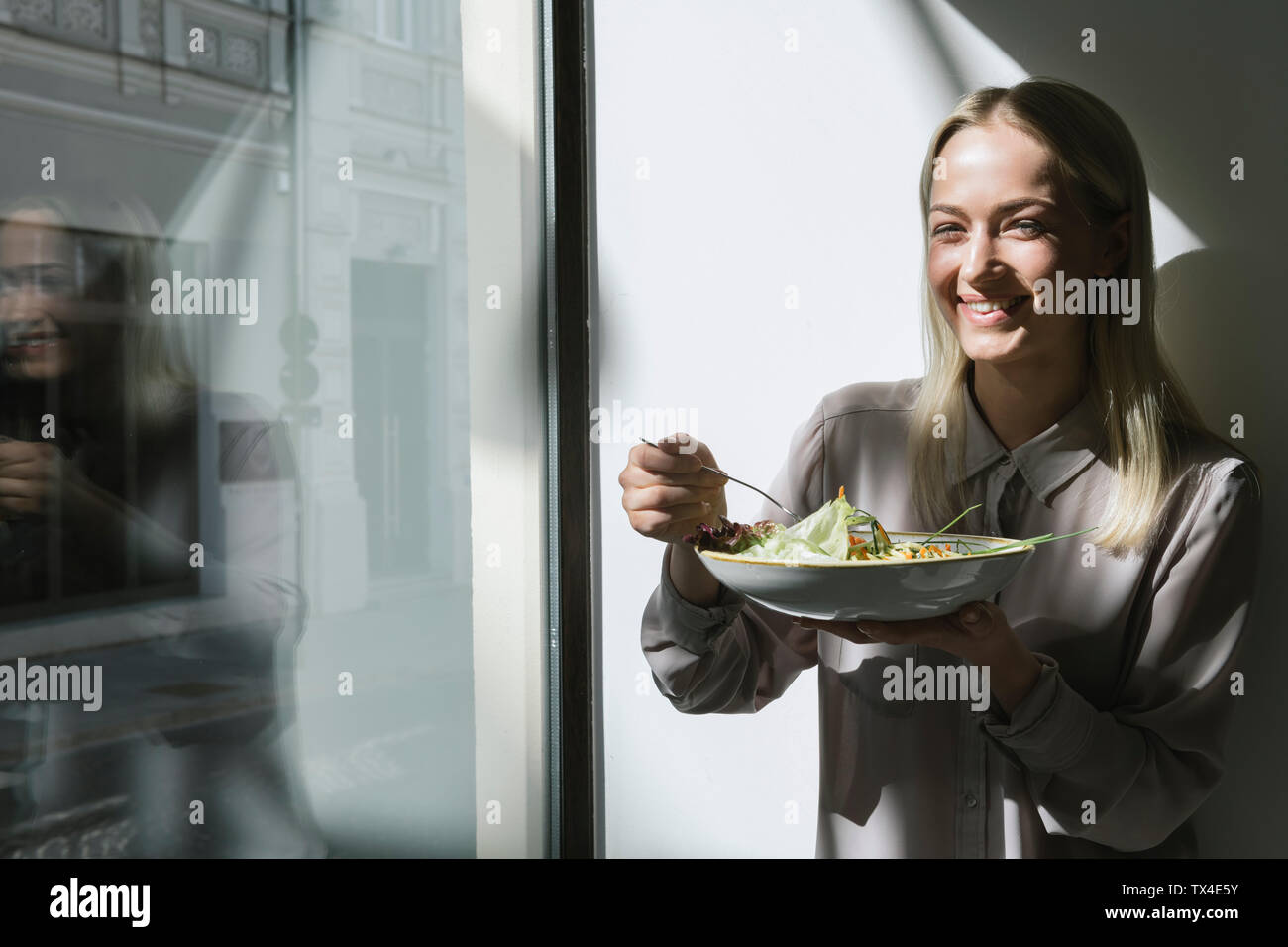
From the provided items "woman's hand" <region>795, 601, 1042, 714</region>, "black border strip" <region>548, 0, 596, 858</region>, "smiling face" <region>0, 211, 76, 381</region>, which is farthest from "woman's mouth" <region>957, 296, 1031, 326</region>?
"smiling face" <region>0, 211, 76, 381</region>

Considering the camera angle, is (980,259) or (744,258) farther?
(744,258)

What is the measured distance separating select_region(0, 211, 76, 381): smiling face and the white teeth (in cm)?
126

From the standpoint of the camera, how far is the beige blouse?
120 centimetres

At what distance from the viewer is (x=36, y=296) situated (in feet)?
4.55

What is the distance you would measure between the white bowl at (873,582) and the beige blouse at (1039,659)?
0.16 m

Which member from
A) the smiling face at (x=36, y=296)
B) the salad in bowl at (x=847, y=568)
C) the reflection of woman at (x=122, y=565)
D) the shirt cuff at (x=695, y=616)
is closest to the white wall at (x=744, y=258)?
the shirt cuff at (x=695, y=616)

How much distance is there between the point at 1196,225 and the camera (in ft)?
4.28

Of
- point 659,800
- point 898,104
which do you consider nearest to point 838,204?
point 898,104

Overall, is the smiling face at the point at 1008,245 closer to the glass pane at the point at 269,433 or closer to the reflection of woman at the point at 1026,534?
the reflection of woman at the point at 1026,534

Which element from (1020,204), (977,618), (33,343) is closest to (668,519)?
(977,618)

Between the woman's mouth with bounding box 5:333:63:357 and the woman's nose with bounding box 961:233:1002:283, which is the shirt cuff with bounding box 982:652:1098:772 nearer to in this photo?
the woman's nose with bounding box 961:233:1002:283

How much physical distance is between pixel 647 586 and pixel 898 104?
839mm

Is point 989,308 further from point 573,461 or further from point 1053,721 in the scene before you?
point 573,461

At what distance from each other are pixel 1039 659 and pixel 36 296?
1428 mm
